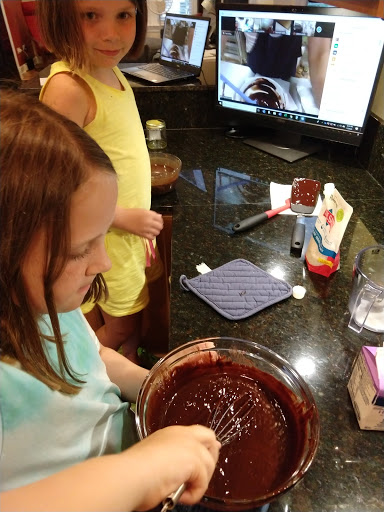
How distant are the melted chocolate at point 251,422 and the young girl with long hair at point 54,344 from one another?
0.26 ft

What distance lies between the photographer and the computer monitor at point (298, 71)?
4.10 feet

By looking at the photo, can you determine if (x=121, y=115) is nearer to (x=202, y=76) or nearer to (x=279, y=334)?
(x=279, y=334)

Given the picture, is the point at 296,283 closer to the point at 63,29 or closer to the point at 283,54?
the point at 63,29

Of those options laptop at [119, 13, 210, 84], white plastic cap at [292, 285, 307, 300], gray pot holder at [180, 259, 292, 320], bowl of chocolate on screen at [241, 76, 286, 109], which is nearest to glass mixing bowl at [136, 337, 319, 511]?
gray pot holder at [180, 259, 292, 320]

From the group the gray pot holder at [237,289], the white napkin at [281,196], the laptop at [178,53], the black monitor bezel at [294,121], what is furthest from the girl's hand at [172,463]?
the laptop at [178,53]

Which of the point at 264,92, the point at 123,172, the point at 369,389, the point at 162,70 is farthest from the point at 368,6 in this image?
the point at 162,70

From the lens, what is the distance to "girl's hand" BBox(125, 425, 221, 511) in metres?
0.44

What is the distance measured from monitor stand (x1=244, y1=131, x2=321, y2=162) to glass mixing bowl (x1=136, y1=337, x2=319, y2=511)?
3.28ft

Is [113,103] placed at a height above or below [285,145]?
above

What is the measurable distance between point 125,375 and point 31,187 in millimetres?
502

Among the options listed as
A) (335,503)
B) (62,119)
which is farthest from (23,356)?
(335,503)

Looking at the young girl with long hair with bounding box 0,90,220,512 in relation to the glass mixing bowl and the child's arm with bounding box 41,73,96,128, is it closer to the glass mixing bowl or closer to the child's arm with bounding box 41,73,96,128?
the glass mixing bowl

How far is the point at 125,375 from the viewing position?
0.82 metres

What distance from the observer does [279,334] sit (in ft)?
2.65
